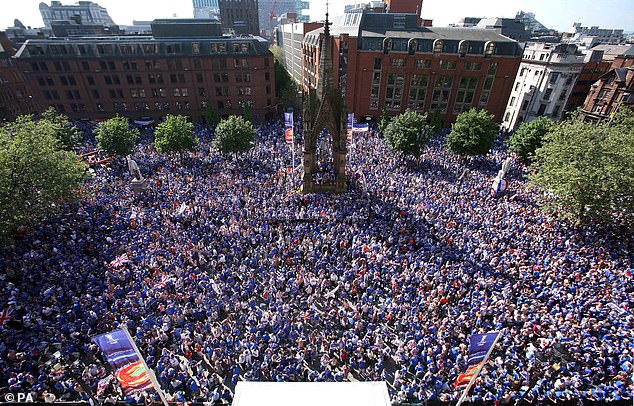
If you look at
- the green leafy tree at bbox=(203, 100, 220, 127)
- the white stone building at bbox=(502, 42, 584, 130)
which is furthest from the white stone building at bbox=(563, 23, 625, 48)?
the green leafy tree at bbox=(203, 100, 220, 127)

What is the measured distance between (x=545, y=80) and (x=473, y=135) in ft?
110

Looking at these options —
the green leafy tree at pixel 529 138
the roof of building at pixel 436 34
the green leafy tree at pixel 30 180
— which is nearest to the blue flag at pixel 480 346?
the green leafy tree at pixel 30 180

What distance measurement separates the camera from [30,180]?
29.1 metres

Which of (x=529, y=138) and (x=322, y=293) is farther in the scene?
(x=529, y=138)

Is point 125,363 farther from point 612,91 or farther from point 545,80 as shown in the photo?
point 612,91

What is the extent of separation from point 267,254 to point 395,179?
70.7 ft

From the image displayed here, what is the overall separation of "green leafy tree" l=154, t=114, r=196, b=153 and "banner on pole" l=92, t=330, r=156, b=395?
3781cm

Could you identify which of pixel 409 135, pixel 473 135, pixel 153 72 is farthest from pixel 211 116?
pixel 473 135

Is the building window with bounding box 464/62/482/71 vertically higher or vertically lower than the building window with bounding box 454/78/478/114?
higher

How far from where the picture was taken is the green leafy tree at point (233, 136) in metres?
46.8

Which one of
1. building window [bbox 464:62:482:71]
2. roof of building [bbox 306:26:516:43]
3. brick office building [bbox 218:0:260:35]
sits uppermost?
brick office building [bbox 218:0:260:35]

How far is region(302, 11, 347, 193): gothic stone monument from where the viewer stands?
36.4 m

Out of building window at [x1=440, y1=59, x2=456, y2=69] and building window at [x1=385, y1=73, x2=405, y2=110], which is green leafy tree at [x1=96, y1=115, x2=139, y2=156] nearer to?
building window at [x1=385, y1=73, x2=405, y2=110]

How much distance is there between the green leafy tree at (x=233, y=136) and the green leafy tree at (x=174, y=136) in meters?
4.34
